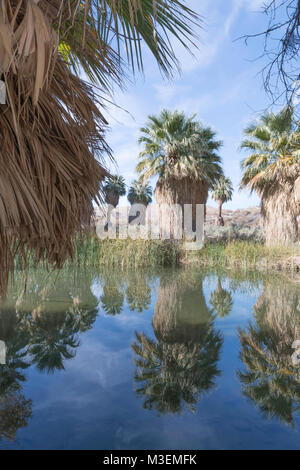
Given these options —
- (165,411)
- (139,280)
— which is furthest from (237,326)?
(139,280)

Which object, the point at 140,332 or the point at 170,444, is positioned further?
the point at 140,332

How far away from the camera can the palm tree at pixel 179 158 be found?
14984mm

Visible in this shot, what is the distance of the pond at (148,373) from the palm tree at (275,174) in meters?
8.74

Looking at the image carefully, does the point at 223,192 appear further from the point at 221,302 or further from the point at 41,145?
the point at 41,145

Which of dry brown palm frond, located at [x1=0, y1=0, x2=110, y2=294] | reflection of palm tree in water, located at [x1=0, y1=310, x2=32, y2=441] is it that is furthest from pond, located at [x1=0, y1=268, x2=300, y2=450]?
dry brown palm frond, located at [x1=0, y1=0, x2=110, y2=294]

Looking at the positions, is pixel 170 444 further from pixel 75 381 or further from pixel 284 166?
pixel 284 166

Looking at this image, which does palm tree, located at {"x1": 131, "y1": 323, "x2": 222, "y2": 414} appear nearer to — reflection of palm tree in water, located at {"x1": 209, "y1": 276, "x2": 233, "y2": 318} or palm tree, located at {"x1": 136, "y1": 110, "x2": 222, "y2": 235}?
reflection of palm tree in water, located at {"x1": 209, "y1": 276, "x2": 233, "y2": 318}

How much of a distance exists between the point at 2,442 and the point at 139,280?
6.44m

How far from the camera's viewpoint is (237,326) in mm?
4547

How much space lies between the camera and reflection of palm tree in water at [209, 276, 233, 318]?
5370 mm

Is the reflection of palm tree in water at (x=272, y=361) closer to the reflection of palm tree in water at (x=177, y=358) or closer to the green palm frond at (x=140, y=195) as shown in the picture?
the reflection of palm tree in water at (x=177, y=358)

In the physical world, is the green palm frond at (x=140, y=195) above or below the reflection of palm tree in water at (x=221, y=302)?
above

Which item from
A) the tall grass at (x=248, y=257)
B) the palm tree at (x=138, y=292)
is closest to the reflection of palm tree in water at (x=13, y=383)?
the palm tree at (x=138, y=292)

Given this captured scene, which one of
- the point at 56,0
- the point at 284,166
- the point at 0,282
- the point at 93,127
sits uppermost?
the point at 284,166
